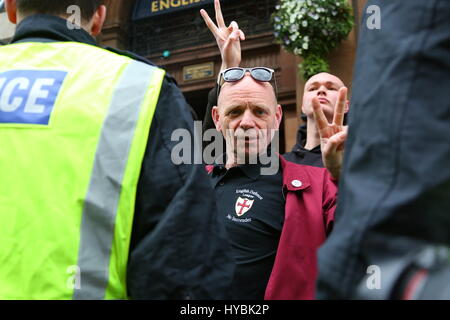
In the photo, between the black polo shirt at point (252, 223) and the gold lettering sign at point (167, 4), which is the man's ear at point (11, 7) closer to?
the black polo shirt at point (252, 223)

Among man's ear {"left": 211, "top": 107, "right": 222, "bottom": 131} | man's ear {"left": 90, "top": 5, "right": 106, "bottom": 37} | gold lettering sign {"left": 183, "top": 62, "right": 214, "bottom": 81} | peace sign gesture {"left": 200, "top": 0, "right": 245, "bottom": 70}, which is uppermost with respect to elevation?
gold lettering sign {"left": 183, "top": 62, "right": 214, "bottom": 81}

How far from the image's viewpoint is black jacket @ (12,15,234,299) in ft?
4.69

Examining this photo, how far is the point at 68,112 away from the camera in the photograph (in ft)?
5.03

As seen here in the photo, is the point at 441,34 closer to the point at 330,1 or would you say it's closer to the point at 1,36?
the point at 1,36

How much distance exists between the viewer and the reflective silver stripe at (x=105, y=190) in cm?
143

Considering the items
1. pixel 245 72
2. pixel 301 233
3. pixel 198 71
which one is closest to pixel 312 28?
pixel 198 71

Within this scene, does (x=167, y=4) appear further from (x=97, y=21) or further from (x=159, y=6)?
(x=97, y=21)

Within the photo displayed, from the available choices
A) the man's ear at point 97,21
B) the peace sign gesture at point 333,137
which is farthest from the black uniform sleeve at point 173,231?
the peace sign gesture at point 333,137

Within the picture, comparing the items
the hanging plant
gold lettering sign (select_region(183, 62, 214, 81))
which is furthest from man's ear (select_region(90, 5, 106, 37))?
gold lettering sign (select_region(183, 62, 214, 81))

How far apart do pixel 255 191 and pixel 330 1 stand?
4.25m

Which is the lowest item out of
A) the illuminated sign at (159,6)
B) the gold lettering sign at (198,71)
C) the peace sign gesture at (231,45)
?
the peace sign gesture at (231,45)

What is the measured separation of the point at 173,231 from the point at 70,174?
316mm

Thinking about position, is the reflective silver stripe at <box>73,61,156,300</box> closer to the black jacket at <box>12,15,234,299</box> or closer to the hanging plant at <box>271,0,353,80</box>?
the black jacket at <box>12,15,234,299</box>
